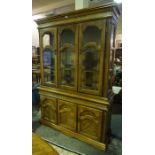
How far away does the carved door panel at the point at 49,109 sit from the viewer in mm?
2622

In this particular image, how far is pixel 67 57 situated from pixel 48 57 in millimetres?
400

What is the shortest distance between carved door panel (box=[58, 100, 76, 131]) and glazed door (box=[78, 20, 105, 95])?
1.18 feet

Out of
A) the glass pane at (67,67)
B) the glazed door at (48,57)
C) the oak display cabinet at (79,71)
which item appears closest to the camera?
the oak display cabinet at (79,71)

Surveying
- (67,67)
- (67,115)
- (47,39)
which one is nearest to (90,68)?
(67,67)

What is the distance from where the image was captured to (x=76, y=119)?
7.76 feet

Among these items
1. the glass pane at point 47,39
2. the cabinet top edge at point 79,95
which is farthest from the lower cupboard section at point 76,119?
the glass pane at point 47,39

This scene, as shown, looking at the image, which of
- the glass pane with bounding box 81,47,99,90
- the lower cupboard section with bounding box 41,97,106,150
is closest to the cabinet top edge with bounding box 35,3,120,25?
the glass pane with bounding box 81,47,99,90

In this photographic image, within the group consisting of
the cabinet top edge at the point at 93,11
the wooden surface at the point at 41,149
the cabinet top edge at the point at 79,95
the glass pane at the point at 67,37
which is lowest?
the wooden surface at the point at 41,149

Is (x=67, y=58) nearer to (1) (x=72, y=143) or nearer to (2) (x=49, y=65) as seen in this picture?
(2) (x=49, y=65)

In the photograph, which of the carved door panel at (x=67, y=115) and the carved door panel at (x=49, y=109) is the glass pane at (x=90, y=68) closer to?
the carved door panel at (x=67, y=115)
